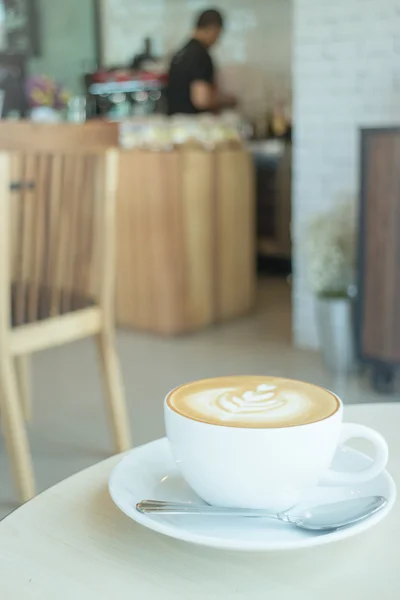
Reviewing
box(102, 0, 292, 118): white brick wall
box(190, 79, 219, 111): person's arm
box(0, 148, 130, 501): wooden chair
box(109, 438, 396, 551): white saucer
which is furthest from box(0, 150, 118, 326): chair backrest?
box(102, 0, 292, 118): white brick wall

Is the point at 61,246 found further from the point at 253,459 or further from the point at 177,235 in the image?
the point at 177,235

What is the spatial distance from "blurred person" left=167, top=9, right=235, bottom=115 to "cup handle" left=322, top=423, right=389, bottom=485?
3.63m

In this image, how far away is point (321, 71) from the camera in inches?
115

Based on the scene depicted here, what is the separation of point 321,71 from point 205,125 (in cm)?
65

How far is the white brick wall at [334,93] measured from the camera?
2.73m

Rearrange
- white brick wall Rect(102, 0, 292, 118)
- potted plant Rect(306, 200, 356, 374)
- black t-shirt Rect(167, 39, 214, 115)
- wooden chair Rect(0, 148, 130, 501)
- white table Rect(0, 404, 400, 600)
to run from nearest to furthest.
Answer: white table Rect(0, 404, 400, 600), wooden chair Rect(0, 148, 130, 501), potted plant Rect(306, 200, 356, 374), black t-shirt Rect(167, 39, 214, 115), white brick wall Rect(102, 0, 292, 118)

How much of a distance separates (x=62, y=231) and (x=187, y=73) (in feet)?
7.95

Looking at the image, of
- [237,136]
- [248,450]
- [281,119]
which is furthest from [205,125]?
[248,450]

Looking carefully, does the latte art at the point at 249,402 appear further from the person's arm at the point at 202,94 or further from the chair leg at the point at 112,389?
the person's arm at the point at 202,94

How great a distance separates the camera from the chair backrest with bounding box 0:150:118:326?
1.82m

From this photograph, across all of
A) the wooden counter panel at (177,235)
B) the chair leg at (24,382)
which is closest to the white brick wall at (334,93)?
the wooden counter panel at (177,235)

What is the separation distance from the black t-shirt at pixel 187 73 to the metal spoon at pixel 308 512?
12.1 ft

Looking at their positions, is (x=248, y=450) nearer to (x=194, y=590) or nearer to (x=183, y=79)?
(x=194, y=590)

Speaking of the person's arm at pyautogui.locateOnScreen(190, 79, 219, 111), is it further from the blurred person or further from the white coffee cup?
the white coffee cup
